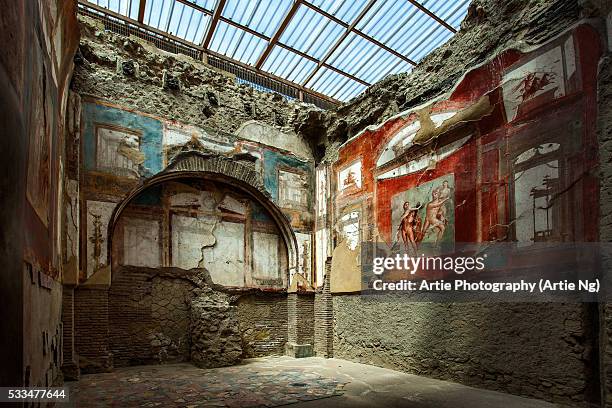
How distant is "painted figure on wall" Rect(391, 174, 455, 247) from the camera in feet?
19.7

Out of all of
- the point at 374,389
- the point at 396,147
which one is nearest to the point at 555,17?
the point at 396,147

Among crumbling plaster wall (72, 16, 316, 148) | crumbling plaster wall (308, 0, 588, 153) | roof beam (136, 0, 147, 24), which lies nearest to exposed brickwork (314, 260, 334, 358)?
A: crumbling plaster wall (308, 0, 588, 153)

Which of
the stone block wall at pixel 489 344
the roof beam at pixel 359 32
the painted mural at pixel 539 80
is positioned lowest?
the stone block wall at pixel 489 344

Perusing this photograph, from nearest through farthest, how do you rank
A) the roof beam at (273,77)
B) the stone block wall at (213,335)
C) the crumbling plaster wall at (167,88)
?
the stone block wall at (213,335)
the crumbling plaster wall at (167,88)
the roof beam at (273,77)

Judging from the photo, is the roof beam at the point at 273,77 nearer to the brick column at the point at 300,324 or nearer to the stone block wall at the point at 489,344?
the brick column at the point at 300,324

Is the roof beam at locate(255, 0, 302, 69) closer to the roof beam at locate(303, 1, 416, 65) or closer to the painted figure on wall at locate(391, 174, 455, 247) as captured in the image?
the roof beam at locate(303, 1, 416, 65)

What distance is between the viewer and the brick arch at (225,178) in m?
7.20

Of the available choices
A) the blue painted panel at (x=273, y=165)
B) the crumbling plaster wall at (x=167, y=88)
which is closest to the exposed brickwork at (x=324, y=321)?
the blue painted panel at (x=273, y=165)

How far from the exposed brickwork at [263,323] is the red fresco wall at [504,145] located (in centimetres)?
306

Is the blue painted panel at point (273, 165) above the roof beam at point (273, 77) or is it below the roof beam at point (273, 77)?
below

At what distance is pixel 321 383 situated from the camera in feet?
18.3

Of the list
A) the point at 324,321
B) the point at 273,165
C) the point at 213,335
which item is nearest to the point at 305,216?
the point at 273,165

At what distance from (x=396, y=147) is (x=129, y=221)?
507cm

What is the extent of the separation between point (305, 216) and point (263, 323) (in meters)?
2.53
